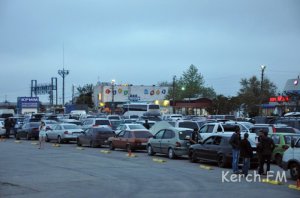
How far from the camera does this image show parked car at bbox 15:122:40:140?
41.7 m

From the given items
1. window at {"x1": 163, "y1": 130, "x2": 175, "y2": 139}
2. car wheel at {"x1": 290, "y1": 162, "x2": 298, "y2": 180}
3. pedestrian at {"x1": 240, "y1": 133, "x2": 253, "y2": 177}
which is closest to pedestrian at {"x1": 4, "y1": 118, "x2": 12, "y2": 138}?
window at {"x1": 163, "y1": 130, "x2": 175, "y2": 139}

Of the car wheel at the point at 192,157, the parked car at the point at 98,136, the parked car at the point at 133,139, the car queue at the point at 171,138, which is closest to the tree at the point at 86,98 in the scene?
the car queue at the point at 171,138

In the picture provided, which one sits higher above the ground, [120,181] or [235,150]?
[235,150]

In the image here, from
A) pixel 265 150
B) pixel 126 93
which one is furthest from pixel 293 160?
pixel 126 93

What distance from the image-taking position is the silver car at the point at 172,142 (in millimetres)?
23641

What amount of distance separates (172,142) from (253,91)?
7865cm

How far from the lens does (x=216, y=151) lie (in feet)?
66.4

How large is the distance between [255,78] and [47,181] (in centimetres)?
9098

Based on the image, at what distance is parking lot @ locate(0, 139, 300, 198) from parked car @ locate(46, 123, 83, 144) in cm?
1464

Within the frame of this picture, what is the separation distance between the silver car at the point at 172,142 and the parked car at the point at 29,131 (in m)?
18.4

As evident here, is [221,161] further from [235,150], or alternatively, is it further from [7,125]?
[7,125]

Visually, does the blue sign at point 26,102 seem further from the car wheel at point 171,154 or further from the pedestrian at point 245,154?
the pedestrian at point 245,154

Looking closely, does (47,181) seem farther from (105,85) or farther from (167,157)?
(105,85)

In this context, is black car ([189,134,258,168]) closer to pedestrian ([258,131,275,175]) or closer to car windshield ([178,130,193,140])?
car windshield ([178,130,193,140])
